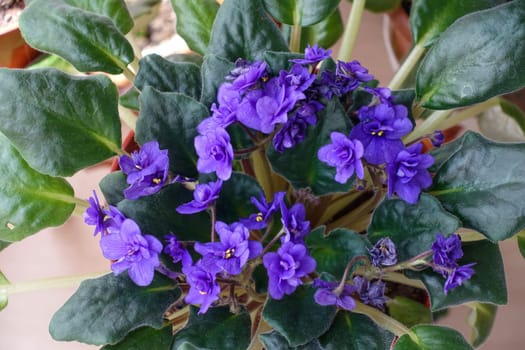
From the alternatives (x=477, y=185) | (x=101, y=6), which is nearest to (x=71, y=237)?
(x=101, y=6)

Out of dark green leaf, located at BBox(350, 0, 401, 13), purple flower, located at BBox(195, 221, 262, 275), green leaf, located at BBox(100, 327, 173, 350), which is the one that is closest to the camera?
purple flower, located at BBox(195, 221, 262, 275)

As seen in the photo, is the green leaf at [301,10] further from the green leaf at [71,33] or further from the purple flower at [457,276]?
the purple flower at [457,276]

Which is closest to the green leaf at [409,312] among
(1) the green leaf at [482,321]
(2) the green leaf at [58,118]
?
(1) the green leaf at [482,321]

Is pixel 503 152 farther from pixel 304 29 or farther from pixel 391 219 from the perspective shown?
pixel 304 29

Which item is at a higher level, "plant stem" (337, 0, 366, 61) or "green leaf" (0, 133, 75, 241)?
"plant stem" (337, 0, 366, 61)

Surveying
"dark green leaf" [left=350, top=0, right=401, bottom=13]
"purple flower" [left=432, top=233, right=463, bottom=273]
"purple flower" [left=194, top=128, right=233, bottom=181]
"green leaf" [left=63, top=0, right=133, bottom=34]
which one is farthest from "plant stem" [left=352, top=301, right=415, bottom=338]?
"dark green leaf" [left=350, top=0, right=401, bottom=13]

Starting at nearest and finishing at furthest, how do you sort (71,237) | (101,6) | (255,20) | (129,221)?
(129,221) < (255,20) < (101,6) < (71,237)

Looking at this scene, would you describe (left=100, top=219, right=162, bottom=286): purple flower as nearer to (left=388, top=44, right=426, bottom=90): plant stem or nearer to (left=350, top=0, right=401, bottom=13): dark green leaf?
(left=388, top=44, right=426, bottom=90): plant stem
